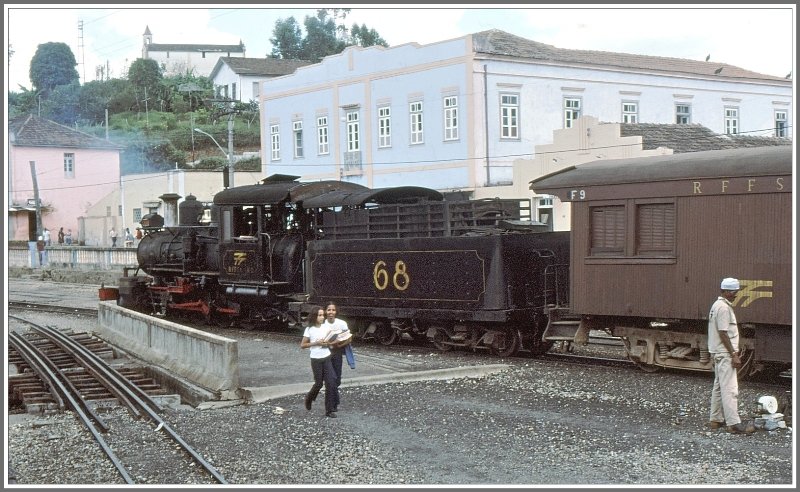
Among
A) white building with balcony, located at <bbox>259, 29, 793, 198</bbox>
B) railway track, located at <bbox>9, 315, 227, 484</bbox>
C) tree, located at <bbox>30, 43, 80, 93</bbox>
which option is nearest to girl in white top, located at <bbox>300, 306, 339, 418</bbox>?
railway track, located at <bbox>9, 315, 227, 484</bbox>

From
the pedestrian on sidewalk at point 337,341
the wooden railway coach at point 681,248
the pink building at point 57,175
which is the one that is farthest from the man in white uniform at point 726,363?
the pink building at point 57,175

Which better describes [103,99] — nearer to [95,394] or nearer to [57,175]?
[57,175]

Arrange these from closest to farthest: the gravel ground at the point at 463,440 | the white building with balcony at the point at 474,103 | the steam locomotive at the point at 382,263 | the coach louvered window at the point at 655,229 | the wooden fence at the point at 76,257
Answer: the gravel ground at the point at 463,440
the coach louvered window at the point at 655,229
the steam locomotive at the point at 382,263
the white building with balcony at the point at 474,103
the wooden fence at the point at 76,257

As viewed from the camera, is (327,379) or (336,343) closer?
(327,379)

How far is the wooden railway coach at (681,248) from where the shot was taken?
1231 cm

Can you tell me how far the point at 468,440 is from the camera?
10469 mm

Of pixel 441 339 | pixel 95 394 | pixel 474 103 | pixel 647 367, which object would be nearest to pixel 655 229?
pixel 647 367

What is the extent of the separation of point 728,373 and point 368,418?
3966mm

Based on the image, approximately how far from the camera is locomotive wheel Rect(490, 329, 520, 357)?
16.5 metres

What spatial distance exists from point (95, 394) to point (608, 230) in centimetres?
773

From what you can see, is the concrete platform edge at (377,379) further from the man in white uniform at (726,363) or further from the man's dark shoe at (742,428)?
the man's dark shoe at (742,428)

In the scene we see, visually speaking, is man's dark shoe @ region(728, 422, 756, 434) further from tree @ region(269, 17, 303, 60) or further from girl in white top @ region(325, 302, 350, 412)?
tree @ region(269, 17, 303, 60)

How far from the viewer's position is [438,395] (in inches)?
513

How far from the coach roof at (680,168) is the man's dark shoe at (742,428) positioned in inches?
129
